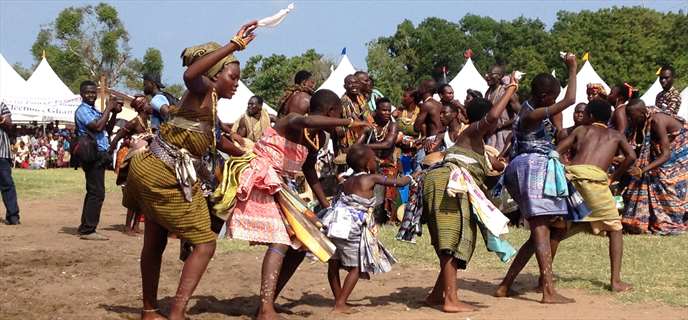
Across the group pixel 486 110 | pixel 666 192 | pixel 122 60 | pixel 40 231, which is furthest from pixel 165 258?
pixel 122 60

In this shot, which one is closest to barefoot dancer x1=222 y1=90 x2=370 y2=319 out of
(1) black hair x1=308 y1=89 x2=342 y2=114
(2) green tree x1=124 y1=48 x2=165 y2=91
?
(1) black hair x1=308 y1=89 x2=342 y2=114

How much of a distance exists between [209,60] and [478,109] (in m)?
2.30

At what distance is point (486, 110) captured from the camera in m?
6.75

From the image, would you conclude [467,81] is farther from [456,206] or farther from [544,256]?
[456,206]

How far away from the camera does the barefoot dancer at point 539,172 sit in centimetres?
673

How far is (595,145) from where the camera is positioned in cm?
766

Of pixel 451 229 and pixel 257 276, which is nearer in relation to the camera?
pixel 451 229

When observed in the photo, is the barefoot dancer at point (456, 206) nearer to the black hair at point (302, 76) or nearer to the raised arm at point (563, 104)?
the raised arm at point (563, 104)

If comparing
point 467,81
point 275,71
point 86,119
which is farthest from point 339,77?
point 275,71

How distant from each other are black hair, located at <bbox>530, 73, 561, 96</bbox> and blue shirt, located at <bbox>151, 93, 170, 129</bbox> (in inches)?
181

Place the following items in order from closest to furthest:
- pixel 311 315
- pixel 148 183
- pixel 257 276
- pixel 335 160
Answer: pixel 148 183 → pixel 311 315 → pixel 257 276 → pixel 335 160

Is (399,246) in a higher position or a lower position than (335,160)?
lower

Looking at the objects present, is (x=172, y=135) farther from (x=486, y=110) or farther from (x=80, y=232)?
(x=80, y=232)

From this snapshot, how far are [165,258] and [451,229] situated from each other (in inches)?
146
